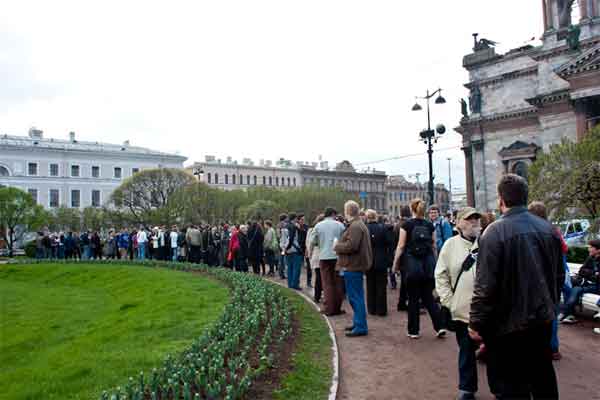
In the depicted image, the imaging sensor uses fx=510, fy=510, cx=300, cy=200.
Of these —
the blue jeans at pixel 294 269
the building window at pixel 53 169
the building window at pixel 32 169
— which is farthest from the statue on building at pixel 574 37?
the building window at pixel 32 169

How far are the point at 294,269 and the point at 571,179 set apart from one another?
33.6ft

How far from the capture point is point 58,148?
73.5 m

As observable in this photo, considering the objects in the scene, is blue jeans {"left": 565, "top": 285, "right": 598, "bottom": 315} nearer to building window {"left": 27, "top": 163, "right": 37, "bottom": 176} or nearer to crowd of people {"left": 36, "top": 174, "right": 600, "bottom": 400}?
crowd of people {"left": 36, "top": 174, "right": 600, "bottom": 400}

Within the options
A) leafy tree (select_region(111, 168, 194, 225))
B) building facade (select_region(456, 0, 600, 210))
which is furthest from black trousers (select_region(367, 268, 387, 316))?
leafy tree (select_region(111, 168, 194, 225))

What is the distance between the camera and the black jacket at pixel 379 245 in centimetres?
1082

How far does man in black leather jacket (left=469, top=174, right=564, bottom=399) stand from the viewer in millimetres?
3771

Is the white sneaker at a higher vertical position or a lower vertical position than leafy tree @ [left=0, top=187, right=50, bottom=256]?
lower

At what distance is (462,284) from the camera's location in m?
5.34

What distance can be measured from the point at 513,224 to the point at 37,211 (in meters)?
46.3

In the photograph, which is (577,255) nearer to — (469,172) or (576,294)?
(576,294)

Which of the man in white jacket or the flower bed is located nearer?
the man in white jacket

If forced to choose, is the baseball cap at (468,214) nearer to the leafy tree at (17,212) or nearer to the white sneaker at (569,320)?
the white sneaker at (569,320)

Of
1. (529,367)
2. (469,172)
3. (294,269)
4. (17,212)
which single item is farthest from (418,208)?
(469,172)

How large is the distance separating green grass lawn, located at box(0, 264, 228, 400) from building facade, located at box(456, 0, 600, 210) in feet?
107
